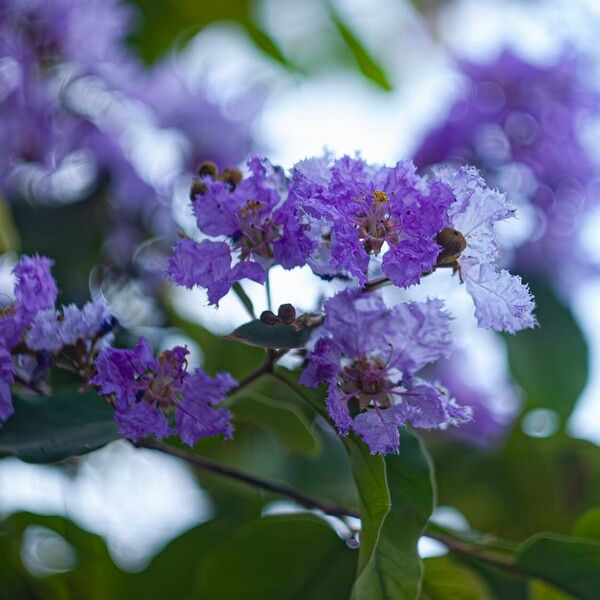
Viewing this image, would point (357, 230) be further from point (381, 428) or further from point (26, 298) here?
point (26, 298)

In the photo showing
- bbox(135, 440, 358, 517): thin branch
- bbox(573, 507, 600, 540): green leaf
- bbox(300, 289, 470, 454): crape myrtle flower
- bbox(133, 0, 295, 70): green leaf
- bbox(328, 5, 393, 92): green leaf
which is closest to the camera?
bbox(300, 289, 470, 454): crape myrtle flower

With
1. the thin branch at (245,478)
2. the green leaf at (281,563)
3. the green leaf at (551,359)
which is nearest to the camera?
the thin branch at (245,478)

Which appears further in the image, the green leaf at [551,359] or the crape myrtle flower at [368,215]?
the green leaf at [551,359]

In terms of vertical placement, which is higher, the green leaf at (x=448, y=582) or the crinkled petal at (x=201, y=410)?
the crinkled petal at (x=201, y=410)

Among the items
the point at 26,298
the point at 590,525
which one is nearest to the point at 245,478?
the point at 26,298

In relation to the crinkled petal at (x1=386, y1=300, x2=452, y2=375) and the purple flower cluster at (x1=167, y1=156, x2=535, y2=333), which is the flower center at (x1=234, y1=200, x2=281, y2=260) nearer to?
the purple flower cluster at (x1=167, y1=156, x2=535, y2=333)

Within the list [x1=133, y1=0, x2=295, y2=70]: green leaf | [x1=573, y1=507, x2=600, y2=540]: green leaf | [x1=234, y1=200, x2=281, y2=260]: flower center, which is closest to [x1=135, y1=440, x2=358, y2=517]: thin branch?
[x1=234, y1=200, x2=281, y2=260]: flower center

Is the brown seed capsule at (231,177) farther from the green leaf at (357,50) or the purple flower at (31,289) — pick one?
the green leaf at (357,50)

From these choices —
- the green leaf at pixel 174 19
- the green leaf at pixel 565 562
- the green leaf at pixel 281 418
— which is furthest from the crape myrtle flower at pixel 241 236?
the green leaf at pixel 174 19
